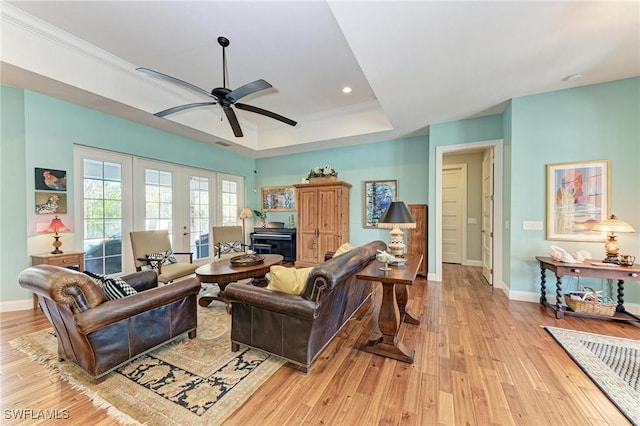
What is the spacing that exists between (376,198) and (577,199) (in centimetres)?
314

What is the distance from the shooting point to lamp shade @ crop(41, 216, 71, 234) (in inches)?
124

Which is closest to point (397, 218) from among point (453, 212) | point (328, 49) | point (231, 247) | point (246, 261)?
point (246, 261)

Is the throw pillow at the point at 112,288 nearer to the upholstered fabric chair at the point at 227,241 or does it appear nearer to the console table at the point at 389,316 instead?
the console table at the point at 389,316

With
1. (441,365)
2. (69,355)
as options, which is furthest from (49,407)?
(441,365)

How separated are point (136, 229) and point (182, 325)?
2.90 meters

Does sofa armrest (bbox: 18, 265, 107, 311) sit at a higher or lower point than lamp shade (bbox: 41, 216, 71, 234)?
lower

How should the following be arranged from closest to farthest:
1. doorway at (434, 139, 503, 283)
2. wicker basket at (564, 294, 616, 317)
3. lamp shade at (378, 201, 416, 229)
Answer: lamp shade at (378, 201, 416, 229) < wicker basket at (564, 294, 616, 317) < doorway at (434, 139, 503, 283)

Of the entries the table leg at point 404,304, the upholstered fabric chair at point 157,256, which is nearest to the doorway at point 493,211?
the table leg at point 404,304

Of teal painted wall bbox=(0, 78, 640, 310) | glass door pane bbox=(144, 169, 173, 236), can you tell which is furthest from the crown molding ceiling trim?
glass door pane bbox=(144, 169, 173, 236)

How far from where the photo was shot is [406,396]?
171cm

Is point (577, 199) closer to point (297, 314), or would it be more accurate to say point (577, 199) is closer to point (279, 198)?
point (297, 314)

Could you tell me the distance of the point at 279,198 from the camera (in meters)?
6.64

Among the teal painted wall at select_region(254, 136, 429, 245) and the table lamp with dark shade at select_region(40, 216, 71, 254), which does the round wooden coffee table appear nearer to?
the table lamp with dark shade at select_region(40, 216, 71, 254)

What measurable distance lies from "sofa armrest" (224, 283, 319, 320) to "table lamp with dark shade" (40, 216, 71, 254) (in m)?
2.82
